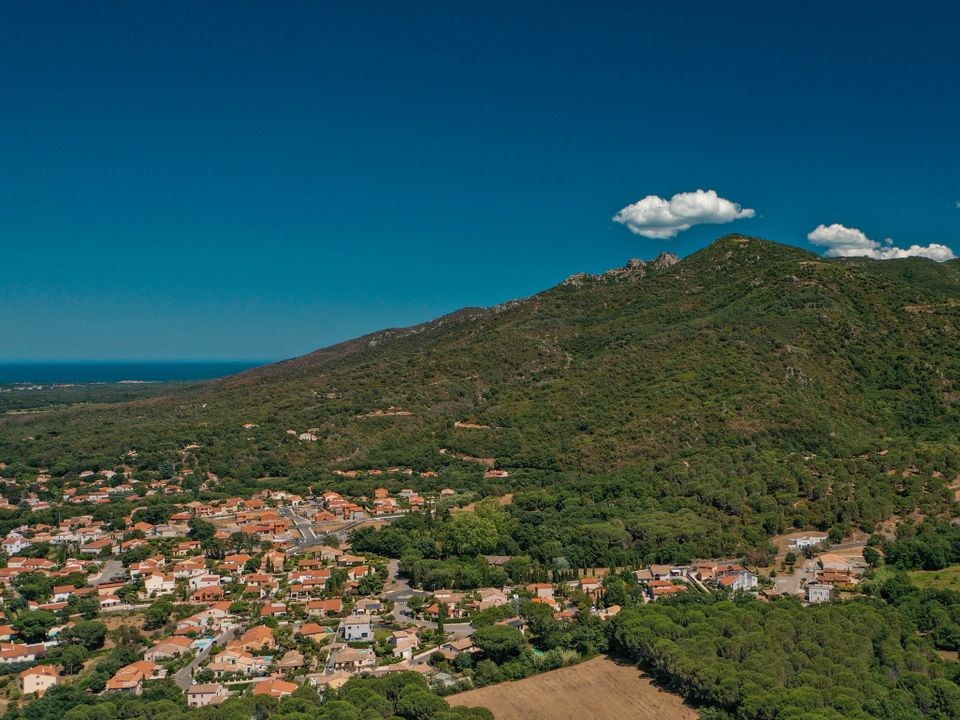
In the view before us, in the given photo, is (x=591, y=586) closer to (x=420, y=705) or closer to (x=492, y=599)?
(x=492, y=599)

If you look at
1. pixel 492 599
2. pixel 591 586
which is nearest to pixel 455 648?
pixel 492 599

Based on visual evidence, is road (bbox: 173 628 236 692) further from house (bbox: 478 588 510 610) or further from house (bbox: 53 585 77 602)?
house (bbox: 478 588 510 610)

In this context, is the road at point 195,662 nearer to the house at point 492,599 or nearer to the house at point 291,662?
the house at point 291,662

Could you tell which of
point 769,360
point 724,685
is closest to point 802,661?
point 724,685

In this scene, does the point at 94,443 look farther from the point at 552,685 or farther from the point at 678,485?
the point at 552,685

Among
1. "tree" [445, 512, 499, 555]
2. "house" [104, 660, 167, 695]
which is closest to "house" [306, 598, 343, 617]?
"house" [104, 660, 167, 695]
